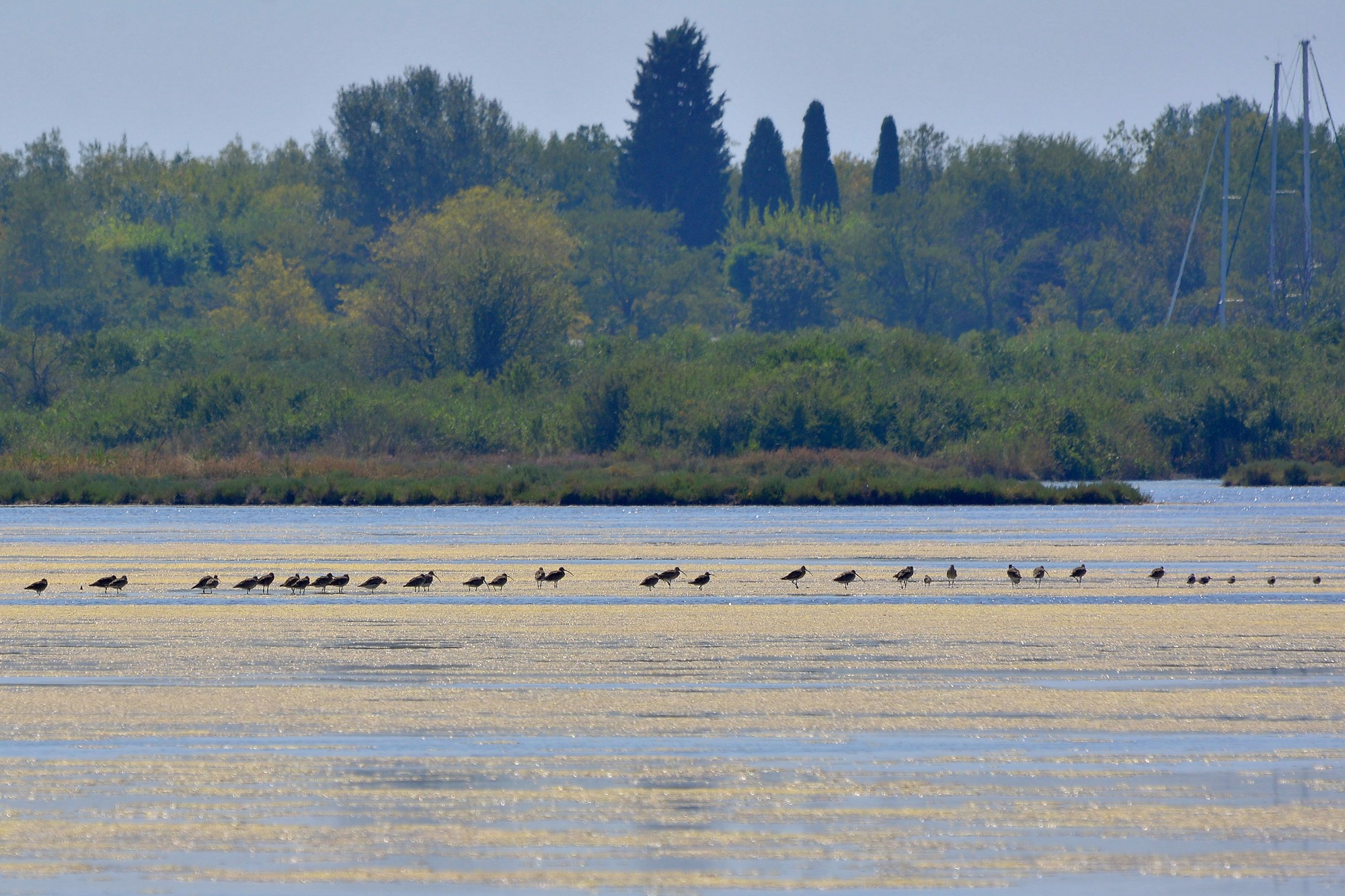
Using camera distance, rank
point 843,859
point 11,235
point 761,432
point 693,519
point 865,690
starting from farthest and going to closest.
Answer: point 11,235, point 761,432, point 693,519, point 865,690, point 843,859

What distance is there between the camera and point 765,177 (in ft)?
362

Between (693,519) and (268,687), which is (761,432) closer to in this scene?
(693,519)

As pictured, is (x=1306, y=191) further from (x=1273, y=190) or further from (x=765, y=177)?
(x=765, y=177)

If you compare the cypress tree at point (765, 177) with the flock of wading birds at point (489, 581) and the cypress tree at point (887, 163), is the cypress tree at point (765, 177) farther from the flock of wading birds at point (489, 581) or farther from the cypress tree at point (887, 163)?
the flock of wading birds at point (489, 581)

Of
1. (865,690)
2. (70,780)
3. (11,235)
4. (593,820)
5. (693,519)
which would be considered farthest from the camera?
(11,235)

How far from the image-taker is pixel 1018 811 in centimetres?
1148

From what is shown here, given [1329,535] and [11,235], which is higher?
[11,235]

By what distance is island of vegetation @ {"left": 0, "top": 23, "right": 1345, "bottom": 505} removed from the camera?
54.6 m

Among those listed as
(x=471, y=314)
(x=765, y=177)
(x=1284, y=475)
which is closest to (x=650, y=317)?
(x=765, y=177)

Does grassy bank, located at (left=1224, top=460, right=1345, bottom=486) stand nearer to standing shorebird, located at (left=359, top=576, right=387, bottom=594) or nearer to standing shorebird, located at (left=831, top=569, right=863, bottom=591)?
standing shorebird, located at (left=831, top=569, right=863, bottom=591)

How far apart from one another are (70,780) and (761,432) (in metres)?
44.7

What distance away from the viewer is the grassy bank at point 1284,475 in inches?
2133

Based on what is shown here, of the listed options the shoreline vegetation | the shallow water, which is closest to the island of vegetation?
the shoreline vegetation

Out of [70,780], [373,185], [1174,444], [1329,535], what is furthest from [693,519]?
[373,185]
